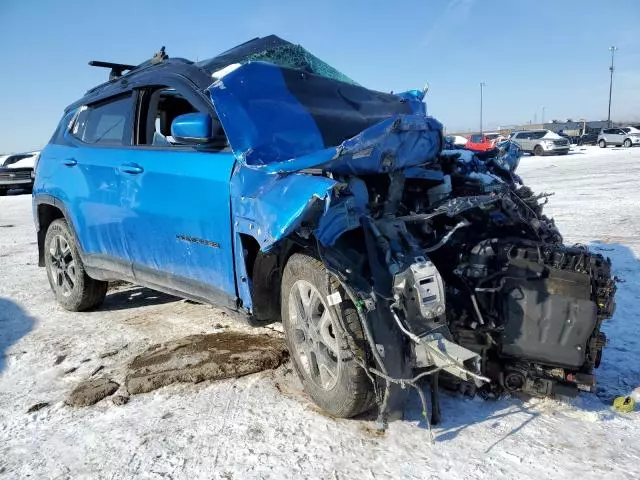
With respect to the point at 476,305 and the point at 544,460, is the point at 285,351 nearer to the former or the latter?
the point at 476,305

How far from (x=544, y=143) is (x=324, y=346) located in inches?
1180

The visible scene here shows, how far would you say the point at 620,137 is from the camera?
35094 mm

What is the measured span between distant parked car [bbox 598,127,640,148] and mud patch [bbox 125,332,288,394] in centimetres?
3830

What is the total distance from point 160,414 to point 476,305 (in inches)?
69.6

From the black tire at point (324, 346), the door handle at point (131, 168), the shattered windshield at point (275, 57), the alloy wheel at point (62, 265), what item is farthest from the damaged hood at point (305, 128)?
the alloy wheel at point (62, 265)

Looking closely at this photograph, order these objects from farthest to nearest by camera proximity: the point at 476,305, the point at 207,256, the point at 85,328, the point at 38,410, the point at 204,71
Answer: the point at 85,328
the point at 204,71
the point at 207,256
the point at 38,410
the point at 476,305

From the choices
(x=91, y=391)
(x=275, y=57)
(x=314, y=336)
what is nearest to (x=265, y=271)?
(x=314, y=336)

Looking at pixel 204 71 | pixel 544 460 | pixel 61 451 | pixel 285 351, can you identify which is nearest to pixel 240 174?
pixel 204 71

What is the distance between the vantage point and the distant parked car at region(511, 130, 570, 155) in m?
28.7

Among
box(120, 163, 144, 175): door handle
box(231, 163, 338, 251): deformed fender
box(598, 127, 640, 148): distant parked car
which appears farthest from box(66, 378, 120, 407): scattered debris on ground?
box(598, 127, 640, 148): distant parked car

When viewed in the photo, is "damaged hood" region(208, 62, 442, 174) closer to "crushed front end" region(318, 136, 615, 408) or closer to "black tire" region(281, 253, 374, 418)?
"crushed front end" region(318, 136, 615, 408)

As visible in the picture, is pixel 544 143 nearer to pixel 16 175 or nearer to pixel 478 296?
pixel 16 175

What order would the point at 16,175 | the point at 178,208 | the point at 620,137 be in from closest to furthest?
the point at 178,208 < the point at 16,175 < the point at 620,137

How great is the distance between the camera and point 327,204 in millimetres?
2266
